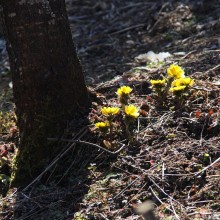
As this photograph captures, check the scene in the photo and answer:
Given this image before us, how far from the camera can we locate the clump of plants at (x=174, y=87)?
12.1 feet

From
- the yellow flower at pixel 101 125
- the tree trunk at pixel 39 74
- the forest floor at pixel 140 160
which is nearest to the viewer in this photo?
the forest floor at pixel 140 160

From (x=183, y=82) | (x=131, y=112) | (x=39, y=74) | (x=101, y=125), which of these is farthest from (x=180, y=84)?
(x=39, y=74)

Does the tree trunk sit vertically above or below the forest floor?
above

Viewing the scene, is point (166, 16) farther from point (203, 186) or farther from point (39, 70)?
point (203, 186)

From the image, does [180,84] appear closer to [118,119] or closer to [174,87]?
[174,87]

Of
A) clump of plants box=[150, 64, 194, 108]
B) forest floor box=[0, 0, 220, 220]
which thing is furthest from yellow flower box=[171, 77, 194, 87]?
forest floor box=[0, 0, 220, 220]

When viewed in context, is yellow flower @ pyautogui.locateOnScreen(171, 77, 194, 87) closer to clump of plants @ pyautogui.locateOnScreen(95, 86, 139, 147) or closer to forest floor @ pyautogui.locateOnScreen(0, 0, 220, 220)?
forest floor @ pyautogui.locateOnScreen(0, 0, 220, 220)

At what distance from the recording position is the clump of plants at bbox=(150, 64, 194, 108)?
3.69m

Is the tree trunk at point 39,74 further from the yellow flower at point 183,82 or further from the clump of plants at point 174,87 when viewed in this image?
the yellow flower at point 183,82

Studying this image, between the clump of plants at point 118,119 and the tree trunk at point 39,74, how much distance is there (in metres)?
0.30

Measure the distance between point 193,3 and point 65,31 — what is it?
10.9 ft

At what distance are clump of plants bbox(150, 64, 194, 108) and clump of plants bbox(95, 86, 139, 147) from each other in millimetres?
229

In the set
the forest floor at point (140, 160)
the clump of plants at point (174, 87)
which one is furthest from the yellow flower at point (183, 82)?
the forest floor at point (140, 160)

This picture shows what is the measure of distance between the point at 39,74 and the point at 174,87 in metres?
0.87
